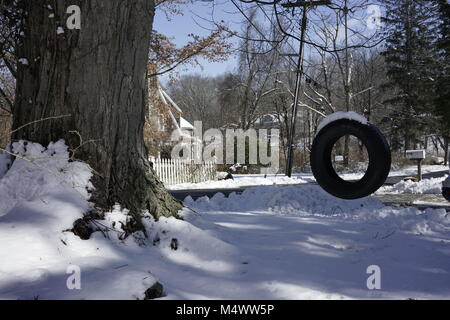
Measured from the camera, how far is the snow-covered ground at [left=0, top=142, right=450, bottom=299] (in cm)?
233

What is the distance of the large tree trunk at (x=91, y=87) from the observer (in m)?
3.24

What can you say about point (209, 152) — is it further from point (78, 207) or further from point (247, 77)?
point (78, 207)

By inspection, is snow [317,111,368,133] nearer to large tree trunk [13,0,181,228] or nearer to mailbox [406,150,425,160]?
large tree trunk [13,0,181,228]

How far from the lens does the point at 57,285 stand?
7.09 ft

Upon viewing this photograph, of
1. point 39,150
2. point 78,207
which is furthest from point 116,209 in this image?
point 39,150

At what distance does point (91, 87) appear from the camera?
3.25m

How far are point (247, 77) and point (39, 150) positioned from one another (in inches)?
1152

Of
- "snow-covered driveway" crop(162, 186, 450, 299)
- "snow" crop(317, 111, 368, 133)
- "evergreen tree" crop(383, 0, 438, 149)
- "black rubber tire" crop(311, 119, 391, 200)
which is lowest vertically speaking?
"snow-covered driveway" crop(162, 186, 450, 299)

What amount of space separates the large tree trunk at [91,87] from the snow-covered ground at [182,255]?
0.18m

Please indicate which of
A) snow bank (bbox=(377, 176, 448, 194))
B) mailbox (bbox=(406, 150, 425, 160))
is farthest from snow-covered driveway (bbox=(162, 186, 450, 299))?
mailbox (bbox=(406, 150, 425, 160))

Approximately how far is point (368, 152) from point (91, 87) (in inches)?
120

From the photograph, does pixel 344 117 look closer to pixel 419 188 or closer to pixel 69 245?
pixel 69 245

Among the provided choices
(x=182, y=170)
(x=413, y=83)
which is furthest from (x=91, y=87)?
(x=413, y=83)

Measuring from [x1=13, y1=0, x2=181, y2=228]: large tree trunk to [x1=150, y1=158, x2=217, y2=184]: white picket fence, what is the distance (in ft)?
46.2
